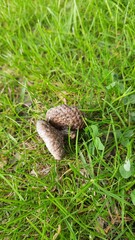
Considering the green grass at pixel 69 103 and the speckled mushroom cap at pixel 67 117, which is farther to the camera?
the speckled mushroom cap at pixel 67 117

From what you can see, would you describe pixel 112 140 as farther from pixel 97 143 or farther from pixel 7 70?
pixel 7 70

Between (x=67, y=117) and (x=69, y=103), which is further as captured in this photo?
(x=69, y=103)

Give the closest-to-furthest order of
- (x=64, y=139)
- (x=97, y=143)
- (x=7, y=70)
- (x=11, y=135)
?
(x=97, y=143)
(x=64, y=139)
(x=11, y=135)
(x=7, y=70)

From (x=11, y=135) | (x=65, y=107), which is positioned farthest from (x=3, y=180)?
(x=65, y=107)

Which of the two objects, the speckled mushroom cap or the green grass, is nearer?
the green grass
